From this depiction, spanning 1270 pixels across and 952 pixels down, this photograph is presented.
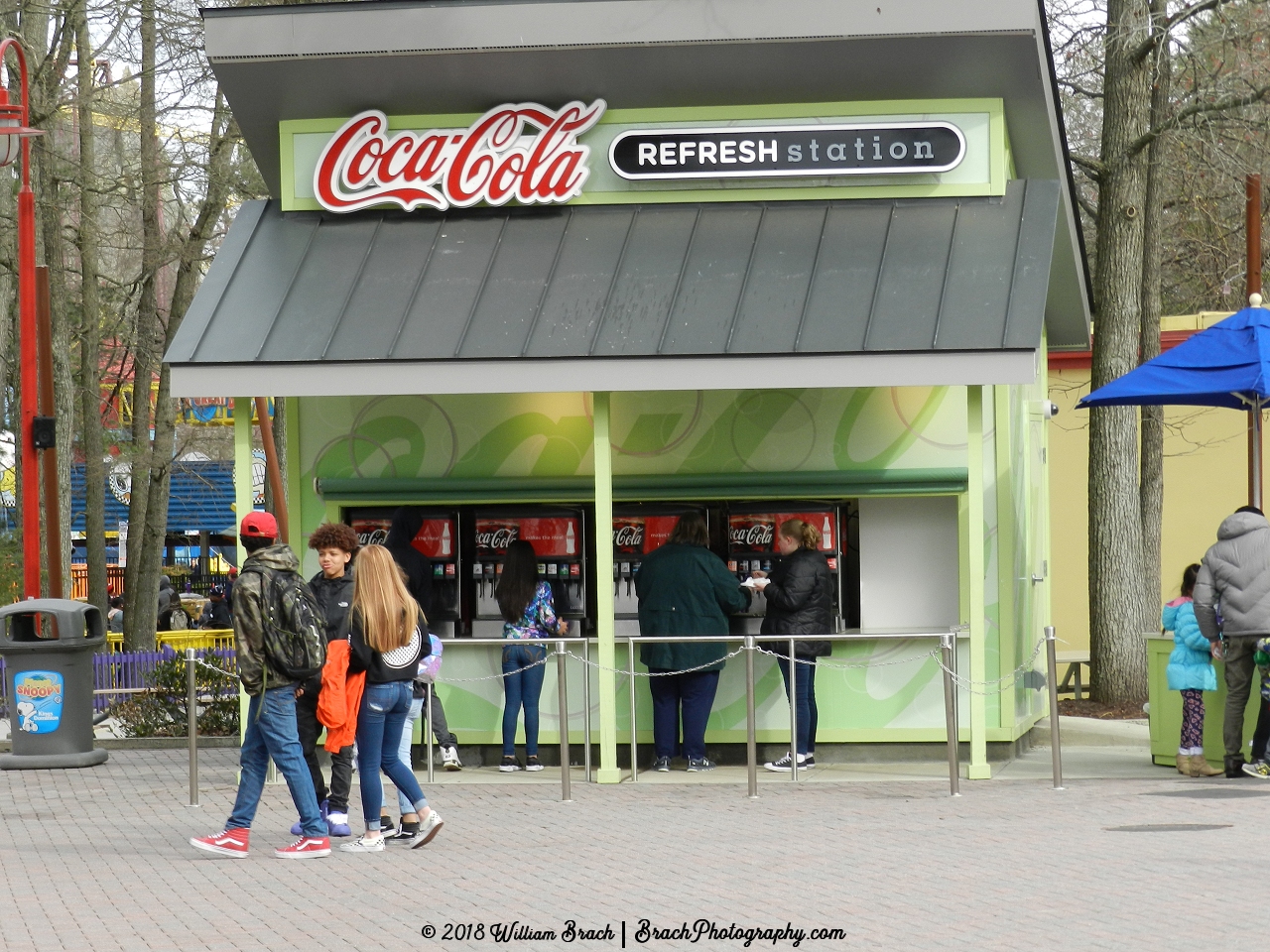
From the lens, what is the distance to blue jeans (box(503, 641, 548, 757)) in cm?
1246

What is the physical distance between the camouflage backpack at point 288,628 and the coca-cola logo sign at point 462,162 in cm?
454

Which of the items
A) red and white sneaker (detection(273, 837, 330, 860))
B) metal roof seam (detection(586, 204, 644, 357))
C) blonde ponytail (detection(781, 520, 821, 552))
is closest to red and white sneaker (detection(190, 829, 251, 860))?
red and white sneaker (detection(273, 837, 330, 860))

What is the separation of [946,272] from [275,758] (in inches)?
222

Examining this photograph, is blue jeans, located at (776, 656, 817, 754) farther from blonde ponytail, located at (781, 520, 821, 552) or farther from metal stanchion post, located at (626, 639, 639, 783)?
metal stanchion post, located at (626, 639, 639, 783)

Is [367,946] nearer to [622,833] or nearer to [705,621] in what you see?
[622,833]

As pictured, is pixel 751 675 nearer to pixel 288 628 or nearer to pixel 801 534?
pixel 801 534

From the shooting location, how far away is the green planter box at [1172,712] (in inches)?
461

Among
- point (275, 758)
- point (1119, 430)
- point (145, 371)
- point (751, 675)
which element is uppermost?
point (145, 371)

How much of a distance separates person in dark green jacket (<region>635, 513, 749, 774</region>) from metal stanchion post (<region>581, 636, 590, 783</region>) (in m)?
0.44

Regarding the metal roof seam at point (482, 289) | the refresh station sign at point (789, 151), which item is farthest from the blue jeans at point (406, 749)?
the refresh station sign at point (789, 151)

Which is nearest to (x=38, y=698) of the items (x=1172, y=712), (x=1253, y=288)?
(x=1172, y=712)

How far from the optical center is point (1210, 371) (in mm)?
12094

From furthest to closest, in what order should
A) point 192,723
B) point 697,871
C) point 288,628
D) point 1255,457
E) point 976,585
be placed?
1. point 1255,457
2. point 976,585
3. point 192,723
4. point 288,628
5. point 697,871

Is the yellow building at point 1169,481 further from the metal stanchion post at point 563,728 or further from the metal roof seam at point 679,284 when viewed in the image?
the metal stanchion post at point 563,728
